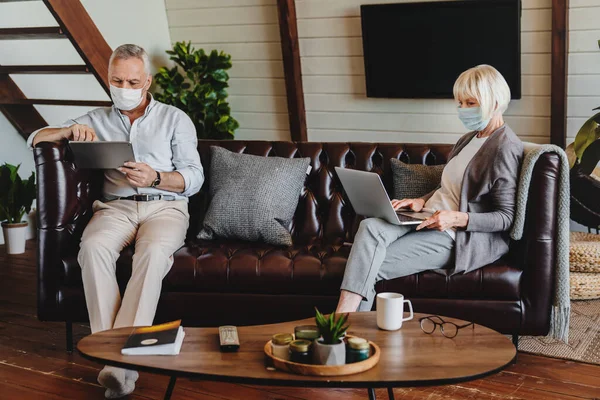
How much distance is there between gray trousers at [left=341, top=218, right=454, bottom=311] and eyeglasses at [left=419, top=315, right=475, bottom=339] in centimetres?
57

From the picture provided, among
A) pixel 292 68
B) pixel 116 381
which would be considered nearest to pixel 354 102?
pixel 292 68

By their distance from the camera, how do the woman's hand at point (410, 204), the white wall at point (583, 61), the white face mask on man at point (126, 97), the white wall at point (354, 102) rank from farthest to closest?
the white wall at point (354, 102) → the white wall at point (583, 61) → the white face mask on man at point (126, 97) → the woman's hand at point (410, 204)

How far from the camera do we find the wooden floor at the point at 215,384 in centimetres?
273

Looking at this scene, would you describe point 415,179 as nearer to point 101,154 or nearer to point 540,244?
point 540,244

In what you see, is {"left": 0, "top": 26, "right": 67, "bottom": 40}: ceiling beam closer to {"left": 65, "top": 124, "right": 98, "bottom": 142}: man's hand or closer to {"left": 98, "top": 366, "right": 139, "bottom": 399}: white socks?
{"left": 65, "top": 124, "right": 98, "bottom": 142}: man's hand

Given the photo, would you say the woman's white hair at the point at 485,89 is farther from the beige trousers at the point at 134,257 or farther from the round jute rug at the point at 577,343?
the beige trousers at the point at 134,257

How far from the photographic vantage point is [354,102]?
16.8 ft

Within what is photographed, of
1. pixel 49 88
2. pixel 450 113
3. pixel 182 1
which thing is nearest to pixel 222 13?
pixel 182 1

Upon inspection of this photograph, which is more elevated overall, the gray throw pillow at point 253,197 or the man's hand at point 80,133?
the man's hand at point 80,133

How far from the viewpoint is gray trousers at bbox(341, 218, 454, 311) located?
2895 millimetres

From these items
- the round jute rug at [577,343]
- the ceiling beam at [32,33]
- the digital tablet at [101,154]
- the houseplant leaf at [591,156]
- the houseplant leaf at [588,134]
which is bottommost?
the round jute rug at [577,343]

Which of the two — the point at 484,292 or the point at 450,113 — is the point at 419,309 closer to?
the point at 484,292

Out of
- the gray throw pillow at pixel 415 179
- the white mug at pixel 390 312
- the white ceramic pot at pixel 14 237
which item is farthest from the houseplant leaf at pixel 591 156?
the white ceramic pot at pixel 14 237

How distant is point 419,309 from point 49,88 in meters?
3.30
